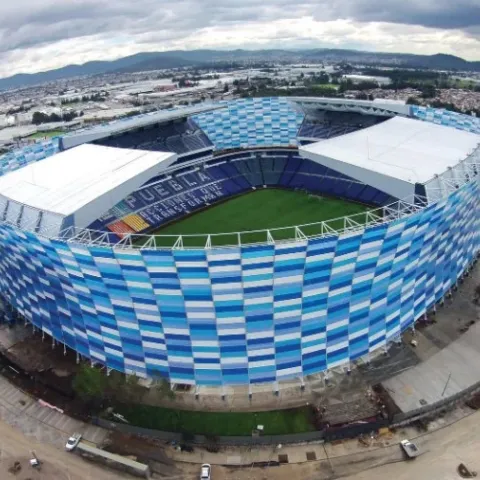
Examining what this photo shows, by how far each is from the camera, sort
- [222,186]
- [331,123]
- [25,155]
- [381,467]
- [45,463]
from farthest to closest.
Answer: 1. [331,123]
2. [222,186]
3. [25,155]
4. [45,463]
5. [381,467]

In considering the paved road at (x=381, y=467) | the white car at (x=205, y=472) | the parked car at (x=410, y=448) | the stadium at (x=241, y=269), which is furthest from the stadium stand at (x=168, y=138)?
the parked car at (x=410, y=448)

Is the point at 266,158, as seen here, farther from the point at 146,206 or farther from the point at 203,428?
the point at 203,428

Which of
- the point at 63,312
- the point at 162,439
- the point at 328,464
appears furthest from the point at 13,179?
the point at 328,464

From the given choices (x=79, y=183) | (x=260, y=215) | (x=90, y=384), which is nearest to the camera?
(x=90, y=384)

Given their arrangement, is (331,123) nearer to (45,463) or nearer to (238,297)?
(238,297)

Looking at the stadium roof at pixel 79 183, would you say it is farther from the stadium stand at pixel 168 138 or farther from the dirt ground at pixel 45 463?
the stadium stand at pixel 168 138

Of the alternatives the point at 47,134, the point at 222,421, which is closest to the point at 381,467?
the point at 222,421

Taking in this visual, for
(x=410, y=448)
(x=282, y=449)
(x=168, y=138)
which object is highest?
(x=168, y=138)
